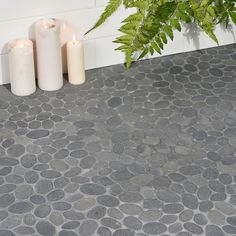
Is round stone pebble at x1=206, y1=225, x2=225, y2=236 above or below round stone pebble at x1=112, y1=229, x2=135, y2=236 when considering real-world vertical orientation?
above

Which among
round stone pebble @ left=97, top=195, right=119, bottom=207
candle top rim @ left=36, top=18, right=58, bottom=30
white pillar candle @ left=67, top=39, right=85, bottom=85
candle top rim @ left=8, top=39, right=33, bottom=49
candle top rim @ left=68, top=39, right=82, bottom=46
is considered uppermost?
candle top rim @ left=36, top=18, right=58, bottom=30

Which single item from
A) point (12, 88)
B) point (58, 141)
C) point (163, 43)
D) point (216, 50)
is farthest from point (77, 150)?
point (216, 50)

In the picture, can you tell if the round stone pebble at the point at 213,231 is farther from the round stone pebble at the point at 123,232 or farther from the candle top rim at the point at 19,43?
the candle top rim at the point at 19,43

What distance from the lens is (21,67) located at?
1909 mm

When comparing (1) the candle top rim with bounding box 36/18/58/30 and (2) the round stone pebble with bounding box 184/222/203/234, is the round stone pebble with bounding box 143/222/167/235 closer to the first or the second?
(2) the round stone pebble with bounding box 184/222/203/234

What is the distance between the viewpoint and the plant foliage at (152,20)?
6.55ft

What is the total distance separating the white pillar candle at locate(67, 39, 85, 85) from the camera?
1965 mm

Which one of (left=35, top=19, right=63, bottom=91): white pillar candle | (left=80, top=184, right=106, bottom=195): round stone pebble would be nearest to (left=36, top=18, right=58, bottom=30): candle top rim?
(left=35, top=19, right=63, bottom=91): white pillar candle

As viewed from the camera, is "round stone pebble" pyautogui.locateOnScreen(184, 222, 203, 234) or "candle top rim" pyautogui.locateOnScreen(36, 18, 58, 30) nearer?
"round stone pebble" pyautogui.locateOnScreen(184, 222, 203, 234)

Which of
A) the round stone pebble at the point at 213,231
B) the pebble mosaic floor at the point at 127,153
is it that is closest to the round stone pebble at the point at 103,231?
the pebble mosaic floor at the point at 127,153

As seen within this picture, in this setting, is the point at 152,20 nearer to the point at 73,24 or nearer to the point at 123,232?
the point at 73,24

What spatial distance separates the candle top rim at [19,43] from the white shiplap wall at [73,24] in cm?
2

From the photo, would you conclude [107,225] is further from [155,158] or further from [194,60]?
[194,60]

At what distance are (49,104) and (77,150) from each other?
242 millimetres
